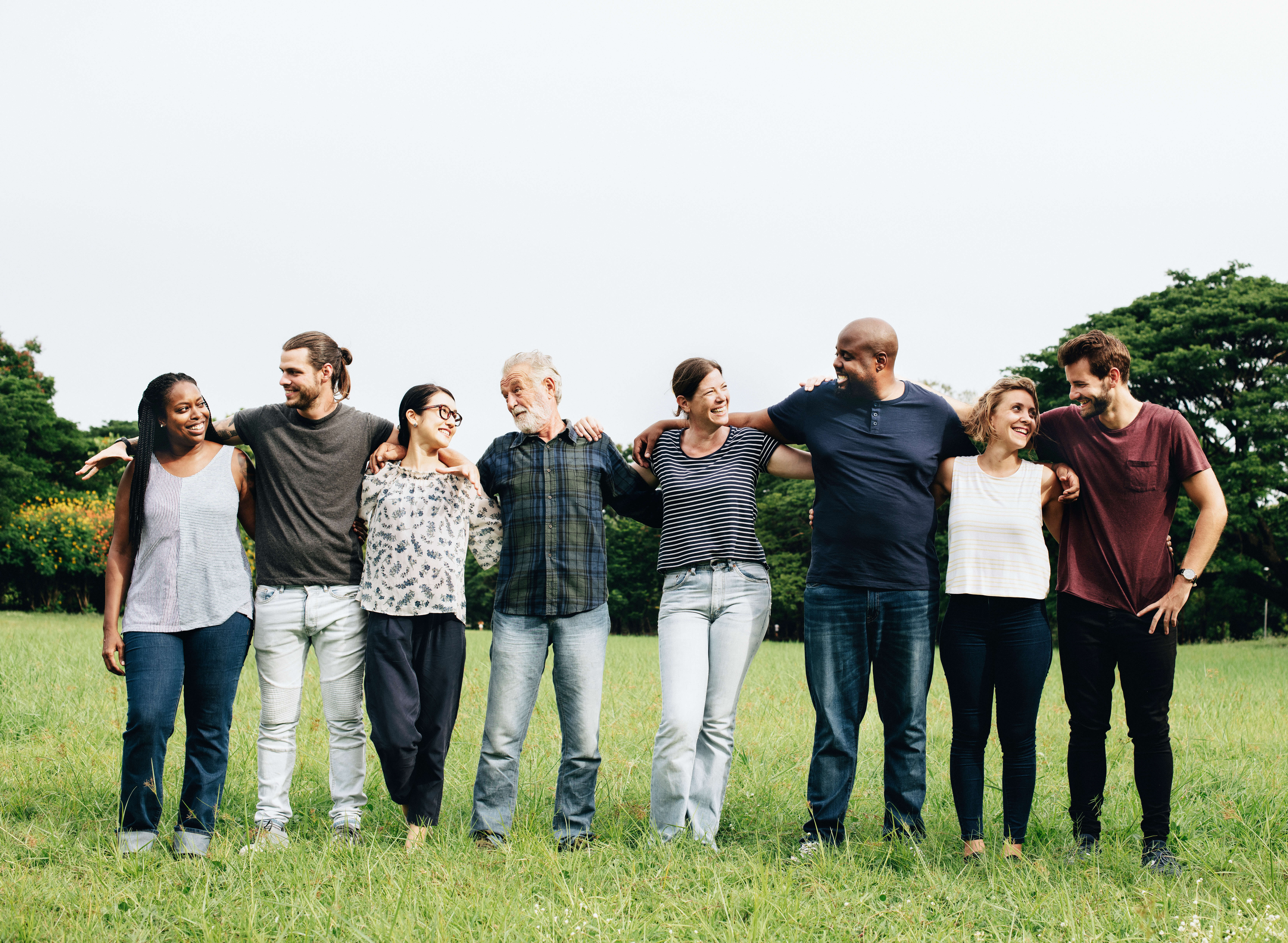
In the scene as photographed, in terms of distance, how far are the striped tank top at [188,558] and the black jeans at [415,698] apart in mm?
660

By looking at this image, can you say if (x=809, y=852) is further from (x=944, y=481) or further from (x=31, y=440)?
(x=31, y=440)

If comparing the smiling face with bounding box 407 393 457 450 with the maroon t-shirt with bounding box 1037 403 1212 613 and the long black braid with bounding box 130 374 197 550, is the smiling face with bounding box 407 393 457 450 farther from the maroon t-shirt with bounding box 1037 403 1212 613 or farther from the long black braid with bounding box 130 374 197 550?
the maroon t-shirt with bounding box 1037 403 1212 613

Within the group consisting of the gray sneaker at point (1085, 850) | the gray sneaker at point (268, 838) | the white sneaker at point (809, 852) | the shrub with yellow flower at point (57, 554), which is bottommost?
the shrub with yellow flower at point (57, 554)

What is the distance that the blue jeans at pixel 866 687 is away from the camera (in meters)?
4.30

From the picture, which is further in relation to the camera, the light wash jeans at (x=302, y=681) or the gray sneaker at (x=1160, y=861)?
the light wash jeans at (x=302, y=681)

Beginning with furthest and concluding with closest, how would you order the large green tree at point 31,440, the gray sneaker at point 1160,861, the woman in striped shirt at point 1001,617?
the large green tree at point 31,440, the woman in striped shirt at point 1001,617, the gray sneaker at point 1160,861

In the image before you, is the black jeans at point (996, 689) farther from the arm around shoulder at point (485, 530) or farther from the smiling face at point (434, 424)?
the smiling face at point (434, 424)

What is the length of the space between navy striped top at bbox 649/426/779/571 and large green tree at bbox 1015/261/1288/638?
19.6 m

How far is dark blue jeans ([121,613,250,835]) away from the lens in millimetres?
Result: 4188

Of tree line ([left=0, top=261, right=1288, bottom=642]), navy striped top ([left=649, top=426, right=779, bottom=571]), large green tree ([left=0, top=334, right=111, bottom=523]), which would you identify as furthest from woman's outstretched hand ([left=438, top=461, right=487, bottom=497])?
large green tree ([left=0, top=334, right=111, bottom=523])

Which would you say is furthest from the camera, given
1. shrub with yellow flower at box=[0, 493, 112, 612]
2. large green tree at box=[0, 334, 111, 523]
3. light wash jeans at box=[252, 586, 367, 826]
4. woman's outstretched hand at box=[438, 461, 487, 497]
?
large green tree at box=[0, 334, 111, 523]

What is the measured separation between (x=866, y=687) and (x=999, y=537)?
0.93 meters

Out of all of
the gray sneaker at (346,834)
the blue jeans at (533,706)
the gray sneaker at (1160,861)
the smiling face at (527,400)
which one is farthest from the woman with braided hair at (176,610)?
the gray sneaker at (1160,861)

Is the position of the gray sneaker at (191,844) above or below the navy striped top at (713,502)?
below
